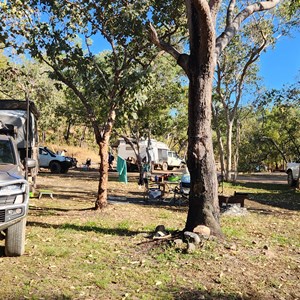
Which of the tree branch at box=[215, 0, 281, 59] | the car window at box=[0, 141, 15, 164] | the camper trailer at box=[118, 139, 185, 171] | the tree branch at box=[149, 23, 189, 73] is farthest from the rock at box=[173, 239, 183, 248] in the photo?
the camper trailer at box=[118, 139, 185, 171]

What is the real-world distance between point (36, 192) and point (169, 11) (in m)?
7.59

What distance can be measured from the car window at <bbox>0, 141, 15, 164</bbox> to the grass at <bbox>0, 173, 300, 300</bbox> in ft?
4.70

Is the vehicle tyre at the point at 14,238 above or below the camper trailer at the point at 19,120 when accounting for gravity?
below

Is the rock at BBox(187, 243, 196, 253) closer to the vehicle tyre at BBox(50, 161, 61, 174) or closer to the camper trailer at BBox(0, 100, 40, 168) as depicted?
the camper trailer at BBox(0, 100, 40, 168)

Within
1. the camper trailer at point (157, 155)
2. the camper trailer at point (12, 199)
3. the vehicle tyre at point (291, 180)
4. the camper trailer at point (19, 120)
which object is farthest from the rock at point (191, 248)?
the camper trailer at point (157, 155)

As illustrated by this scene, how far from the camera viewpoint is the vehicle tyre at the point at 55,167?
83.4ft

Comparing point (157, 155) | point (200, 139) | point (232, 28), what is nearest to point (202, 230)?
point (200, 139)

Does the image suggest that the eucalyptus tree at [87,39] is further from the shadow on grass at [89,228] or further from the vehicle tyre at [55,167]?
the vehicle tyre at [55,167]

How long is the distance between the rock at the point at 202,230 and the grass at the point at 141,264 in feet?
0.60

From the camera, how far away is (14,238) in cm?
574

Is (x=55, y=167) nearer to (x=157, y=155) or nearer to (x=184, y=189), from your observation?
(x=157, y=155)

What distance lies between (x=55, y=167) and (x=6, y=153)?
19.3 metres

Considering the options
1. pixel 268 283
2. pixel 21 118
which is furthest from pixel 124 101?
pixel 268 283

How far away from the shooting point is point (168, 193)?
1475cm
